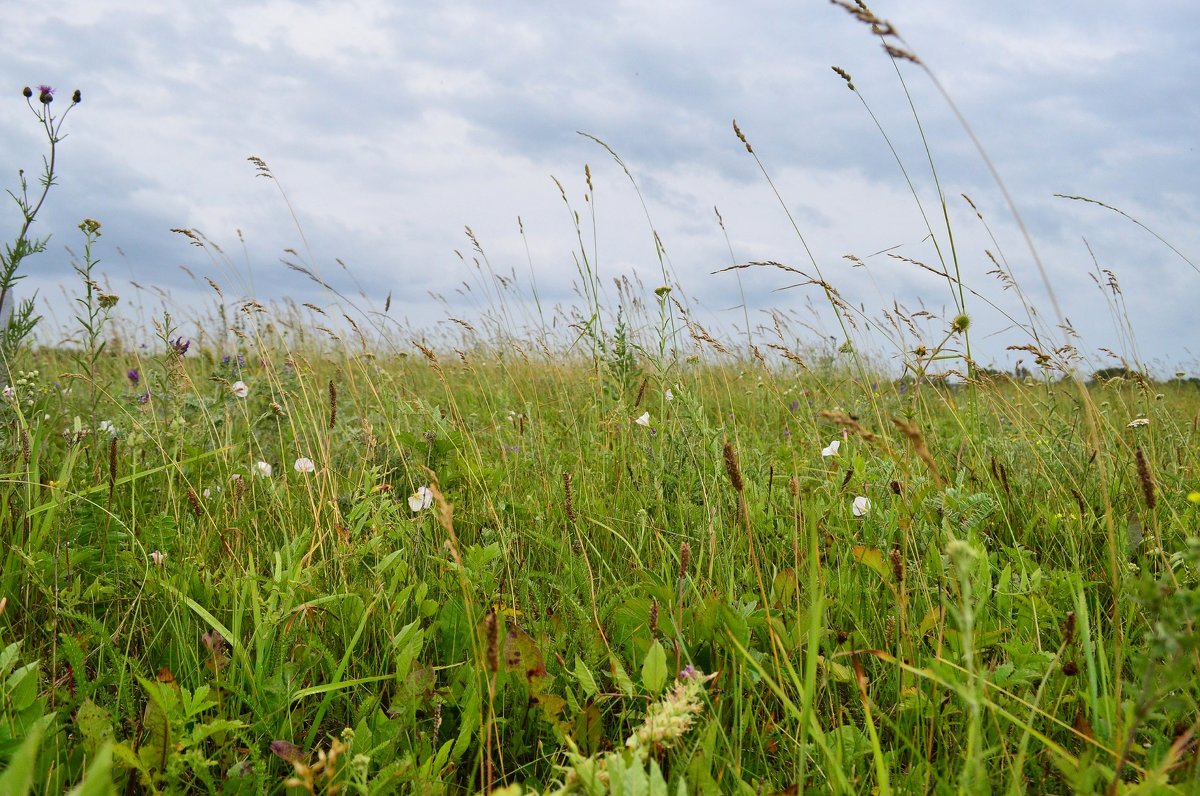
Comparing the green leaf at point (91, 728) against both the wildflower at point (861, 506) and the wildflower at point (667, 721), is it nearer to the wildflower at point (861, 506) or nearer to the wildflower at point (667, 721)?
the wildflower at point (667, 721)

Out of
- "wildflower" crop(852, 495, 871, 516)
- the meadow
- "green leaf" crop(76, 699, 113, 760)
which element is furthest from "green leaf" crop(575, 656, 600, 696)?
"wildflower" crop(852, 495, 871, 516)

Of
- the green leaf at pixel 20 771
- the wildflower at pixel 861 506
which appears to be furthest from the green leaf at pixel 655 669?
the wildflower at pixel 861 506

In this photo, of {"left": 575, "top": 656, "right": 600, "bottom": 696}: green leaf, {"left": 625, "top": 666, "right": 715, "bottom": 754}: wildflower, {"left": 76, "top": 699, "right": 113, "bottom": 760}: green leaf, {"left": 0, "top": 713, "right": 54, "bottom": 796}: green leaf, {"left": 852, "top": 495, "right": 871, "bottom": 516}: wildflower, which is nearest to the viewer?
{"left": 0, "top": 713, "right": 54, "bottom": 796}: green leaf

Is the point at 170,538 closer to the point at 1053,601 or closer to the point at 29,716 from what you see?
the point at 29,716

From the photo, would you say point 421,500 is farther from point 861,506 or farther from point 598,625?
point 861,506

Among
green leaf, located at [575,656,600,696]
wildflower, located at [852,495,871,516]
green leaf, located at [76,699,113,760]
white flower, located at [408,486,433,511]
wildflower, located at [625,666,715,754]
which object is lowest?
green leaf, located at [76,699,113,760]

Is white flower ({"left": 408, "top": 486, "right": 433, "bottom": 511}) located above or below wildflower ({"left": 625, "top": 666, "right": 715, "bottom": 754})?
above

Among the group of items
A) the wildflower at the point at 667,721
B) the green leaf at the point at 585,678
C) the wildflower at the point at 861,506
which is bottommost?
the green leaf at the point at 585,678

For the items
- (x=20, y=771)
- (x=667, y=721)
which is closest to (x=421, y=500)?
(x=667, y=721)

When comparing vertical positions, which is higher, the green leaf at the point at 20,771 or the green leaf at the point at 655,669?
the green leaf at the point at 20,771

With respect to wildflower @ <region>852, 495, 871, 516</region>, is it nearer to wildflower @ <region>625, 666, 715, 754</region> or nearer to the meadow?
the meadow

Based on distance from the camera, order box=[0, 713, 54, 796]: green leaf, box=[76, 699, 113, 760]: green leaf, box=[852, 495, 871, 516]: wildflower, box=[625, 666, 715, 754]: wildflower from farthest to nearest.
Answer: box=[852, 495, 871, 516]: wildflower
box=[76, 699, 113, 760]: green leaf
box=[625, 666, 715, 754]: wildflower
box=[0, 713, 54, 796]: green leaf

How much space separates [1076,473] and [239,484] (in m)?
2.77

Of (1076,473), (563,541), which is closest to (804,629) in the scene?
(563,541)
